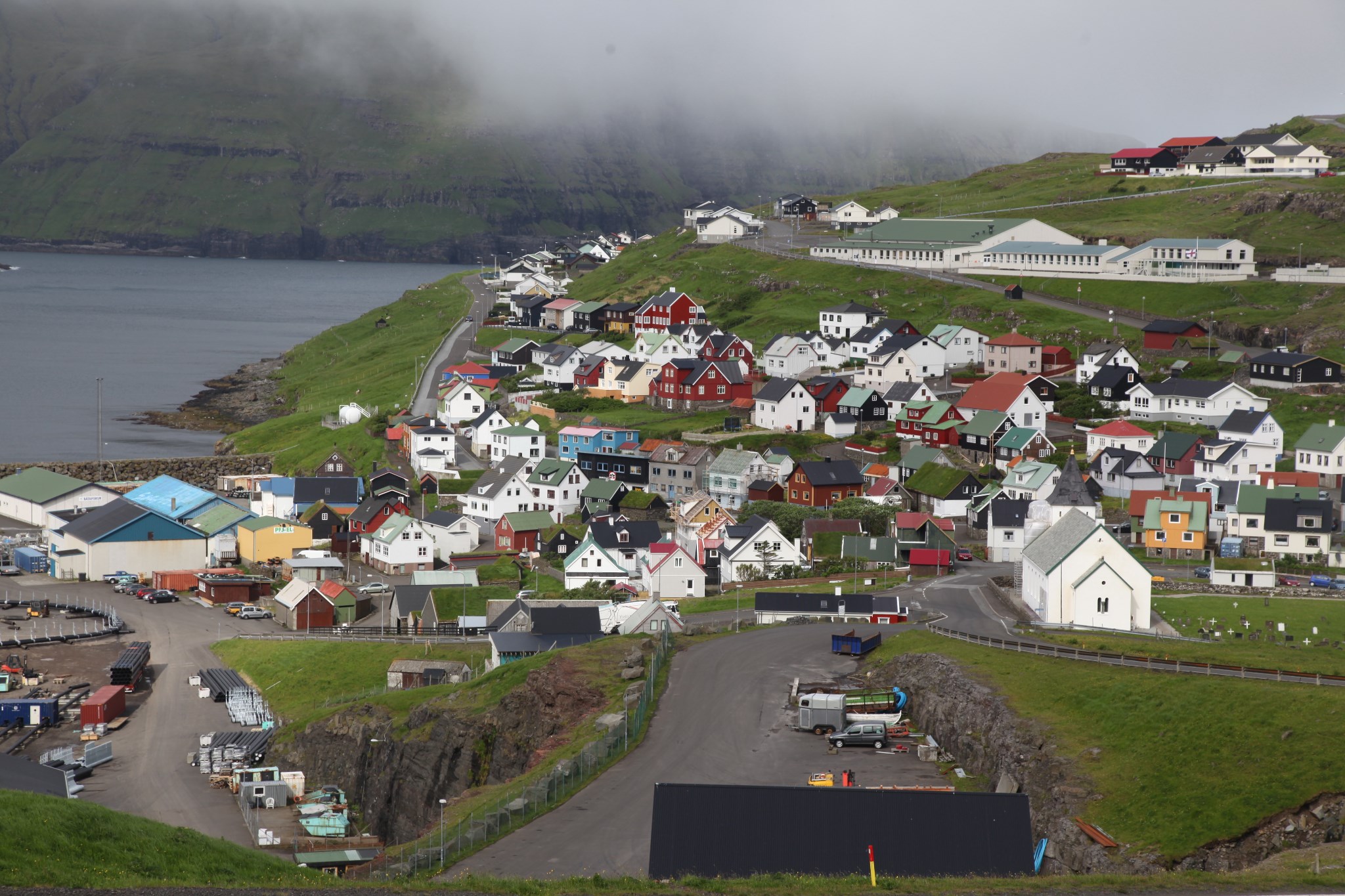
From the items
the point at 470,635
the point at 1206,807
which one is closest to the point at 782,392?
the point at 470,635

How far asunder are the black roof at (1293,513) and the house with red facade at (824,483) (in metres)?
20.5

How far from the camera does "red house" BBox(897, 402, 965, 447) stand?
262ft

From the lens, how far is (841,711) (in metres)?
36.5

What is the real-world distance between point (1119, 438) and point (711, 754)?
47.3 m

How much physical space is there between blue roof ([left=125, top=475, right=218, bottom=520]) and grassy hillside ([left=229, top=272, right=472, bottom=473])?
1067 cm

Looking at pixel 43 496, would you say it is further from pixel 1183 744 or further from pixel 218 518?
pixel 1183 744

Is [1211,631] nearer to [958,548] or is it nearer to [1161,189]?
[958,548]

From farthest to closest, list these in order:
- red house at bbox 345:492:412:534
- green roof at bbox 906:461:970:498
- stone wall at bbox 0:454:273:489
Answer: stone wall at bbox 0:454:273:489
red house at bbox 345:492:412:534
green roof at bbox 906:461:970:498

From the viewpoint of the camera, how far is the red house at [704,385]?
91500mm

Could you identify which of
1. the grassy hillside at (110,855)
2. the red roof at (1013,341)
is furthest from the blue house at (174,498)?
the red roof at (1013,341)

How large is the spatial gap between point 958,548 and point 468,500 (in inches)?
1076

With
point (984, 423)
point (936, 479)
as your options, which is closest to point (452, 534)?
point (936, 479)

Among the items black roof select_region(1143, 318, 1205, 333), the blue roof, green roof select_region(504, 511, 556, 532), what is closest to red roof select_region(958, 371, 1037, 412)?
black roof select_region(1143, 318, 1205, 333)

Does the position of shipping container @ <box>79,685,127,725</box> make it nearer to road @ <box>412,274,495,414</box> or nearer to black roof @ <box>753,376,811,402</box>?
black roof @ <box>753,376,811,402</box>
